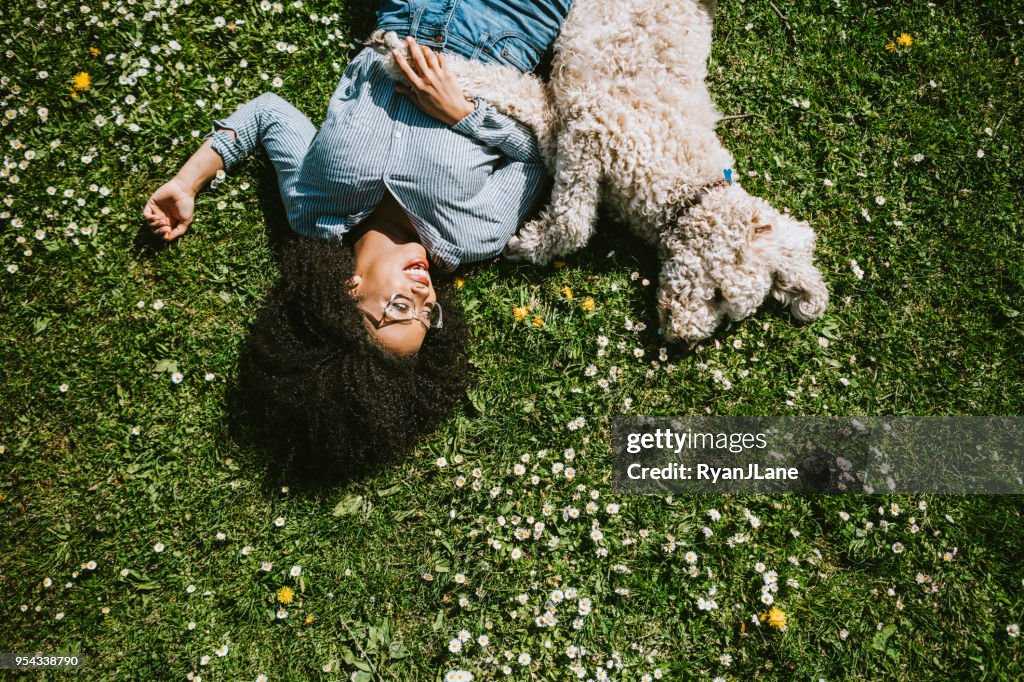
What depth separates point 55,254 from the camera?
3.91 meters

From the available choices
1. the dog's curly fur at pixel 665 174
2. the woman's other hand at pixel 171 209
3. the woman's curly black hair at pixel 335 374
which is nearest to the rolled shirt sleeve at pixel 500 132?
the dog's curly fur at pixel 665 174

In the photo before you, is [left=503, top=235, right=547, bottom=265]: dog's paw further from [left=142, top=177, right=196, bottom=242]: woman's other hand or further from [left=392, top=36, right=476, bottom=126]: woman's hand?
[left=142, top=177, right=196, bottom=242]: woman's other hand

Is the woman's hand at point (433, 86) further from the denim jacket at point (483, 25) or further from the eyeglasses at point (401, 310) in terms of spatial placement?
the eyeglasses at point (401, 310)

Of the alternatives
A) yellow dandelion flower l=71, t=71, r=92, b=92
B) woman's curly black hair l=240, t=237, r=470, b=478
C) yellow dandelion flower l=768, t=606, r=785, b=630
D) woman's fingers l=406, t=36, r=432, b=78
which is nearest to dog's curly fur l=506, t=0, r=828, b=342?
woman's fingers l=406, t=36, r=432, b=78

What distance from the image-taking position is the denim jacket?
145 inches

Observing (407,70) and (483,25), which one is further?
(483,25)

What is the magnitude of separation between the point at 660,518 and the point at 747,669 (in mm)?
917

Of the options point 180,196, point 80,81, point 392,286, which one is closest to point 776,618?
point 392,286

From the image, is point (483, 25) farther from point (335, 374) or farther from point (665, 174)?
point (335, 374)

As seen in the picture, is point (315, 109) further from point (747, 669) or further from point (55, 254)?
point (747, 669)

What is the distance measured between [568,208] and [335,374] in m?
1.62

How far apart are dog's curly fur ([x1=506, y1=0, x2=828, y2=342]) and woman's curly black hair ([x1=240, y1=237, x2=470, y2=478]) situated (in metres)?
1.10

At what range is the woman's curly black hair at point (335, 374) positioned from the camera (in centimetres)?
325

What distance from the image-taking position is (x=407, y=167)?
350 cm
